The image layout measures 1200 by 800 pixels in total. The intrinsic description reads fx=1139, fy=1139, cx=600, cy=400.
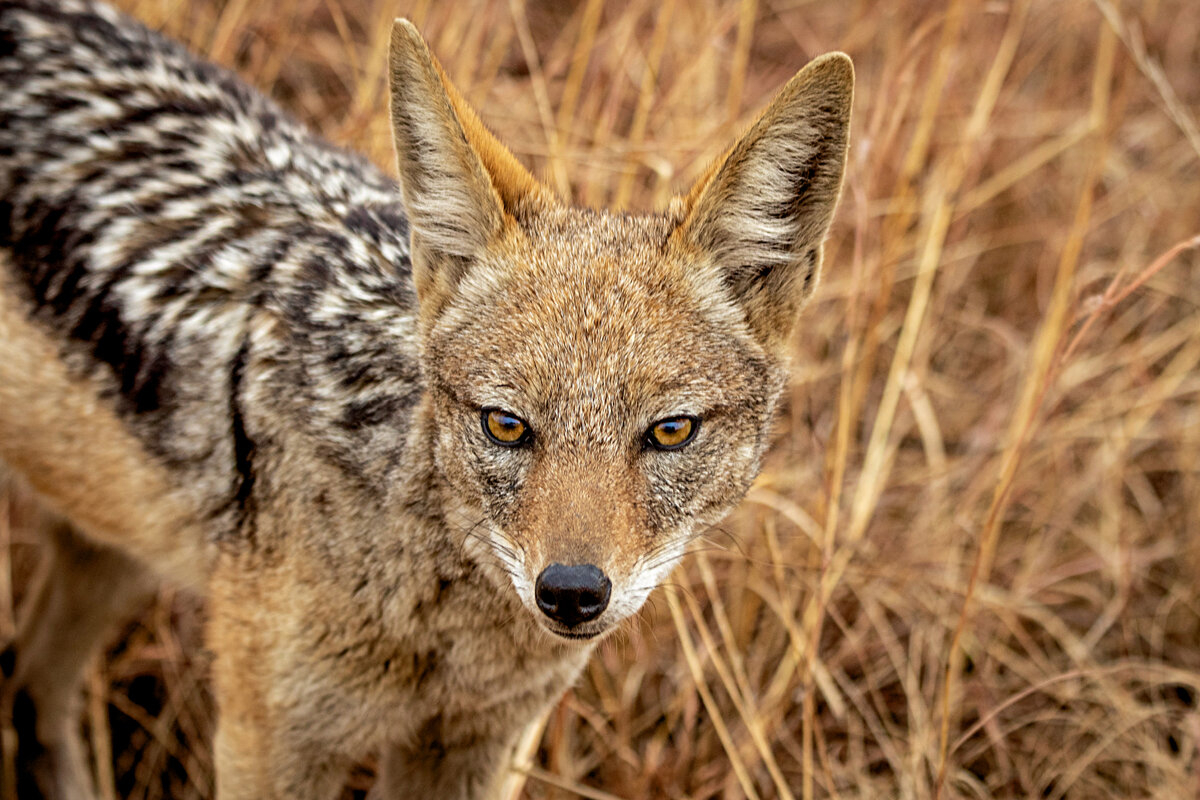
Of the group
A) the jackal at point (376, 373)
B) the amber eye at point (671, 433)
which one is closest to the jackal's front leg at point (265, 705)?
the jackal at point (376, 373)

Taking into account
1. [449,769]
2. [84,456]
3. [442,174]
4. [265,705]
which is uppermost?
[442,174]

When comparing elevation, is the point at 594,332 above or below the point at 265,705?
above

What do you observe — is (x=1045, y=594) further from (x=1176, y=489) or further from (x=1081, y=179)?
(x=1081, y=179)

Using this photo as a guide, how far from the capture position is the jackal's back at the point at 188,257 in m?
3.12

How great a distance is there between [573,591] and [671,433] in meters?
0.47

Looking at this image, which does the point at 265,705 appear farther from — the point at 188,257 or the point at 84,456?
the point at 188,257

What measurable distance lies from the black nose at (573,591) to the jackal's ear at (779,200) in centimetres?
85

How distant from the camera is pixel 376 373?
3043 millimetres

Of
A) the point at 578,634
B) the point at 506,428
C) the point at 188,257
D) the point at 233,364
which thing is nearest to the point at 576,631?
the point at 578,634

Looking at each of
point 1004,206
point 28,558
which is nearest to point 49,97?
point 28,558

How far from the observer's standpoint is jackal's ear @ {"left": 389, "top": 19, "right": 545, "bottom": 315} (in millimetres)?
2639

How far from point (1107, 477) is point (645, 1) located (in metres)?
3.22

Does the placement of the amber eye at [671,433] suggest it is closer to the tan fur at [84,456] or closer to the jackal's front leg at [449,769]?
the jackal's front leg at [449,769]

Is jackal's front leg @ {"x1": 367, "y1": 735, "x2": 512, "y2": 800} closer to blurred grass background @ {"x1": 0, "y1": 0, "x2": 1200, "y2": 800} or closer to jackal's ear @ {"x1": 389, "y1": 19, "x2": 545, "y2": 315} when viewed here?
blurred grass background @ {"x1": 0, "y1": 0, "x2": 1200, "y2": 800}
